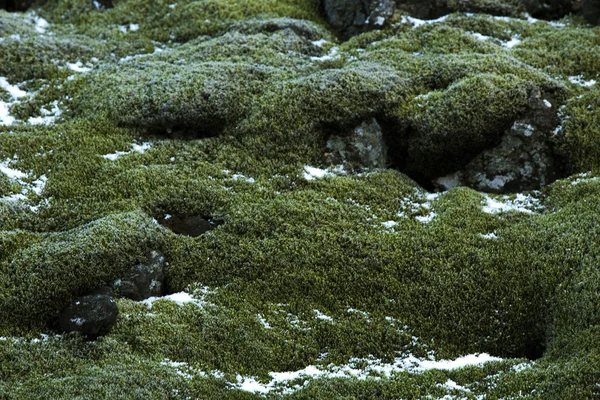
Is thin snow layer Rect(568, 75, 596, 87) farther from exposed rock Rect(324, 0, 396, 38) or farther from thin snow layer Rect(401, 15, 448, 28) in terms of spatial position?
exposed rock Rect(324, 0, 396, 38)

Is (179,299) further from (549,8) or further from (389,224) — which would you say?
(549,8)

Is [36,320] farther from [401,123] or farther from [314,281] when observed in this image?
[401,123]

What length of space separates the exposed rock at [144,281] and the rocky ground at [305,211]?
0.05 m

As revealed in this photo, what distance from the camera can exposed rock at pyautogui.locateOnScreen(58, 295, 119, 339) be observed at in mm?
12047

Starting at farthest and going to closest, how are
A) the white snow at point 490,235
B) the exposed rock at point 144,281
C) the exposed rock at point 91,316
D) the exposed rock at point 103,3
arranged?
the exposed rock at point 103,3 < the white snow at point 490,235 < the exposed rock at point 144,281 < the exposed rock at point 91,316

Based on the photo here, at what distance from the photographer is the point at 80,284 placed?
42.5 feet

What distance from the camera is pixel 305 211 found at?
15758 mm

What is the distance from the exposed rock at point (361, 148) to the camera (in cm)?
1827

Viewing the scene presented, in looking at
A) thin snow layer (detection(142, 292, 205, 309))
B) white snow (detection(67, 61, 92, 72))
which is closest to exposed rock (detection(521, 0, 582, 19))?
white snow (detection(67, 61, 92, 72))

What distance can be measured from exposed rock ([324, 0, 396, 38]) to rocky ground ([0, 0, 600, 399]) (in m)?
0.24

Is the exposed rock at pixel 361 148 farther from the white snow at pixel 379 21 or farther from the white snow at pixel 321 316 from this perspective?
the white snow at pixel 379 21

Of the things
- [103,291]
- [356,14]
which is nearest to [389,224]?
[103,291]

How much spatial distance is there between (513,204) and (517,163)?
1.92 m

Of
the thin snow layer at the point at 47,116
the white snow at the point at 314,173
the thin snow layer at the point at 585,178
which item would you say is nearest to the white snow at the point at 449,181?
the thin snow layer at the point at 585,178
